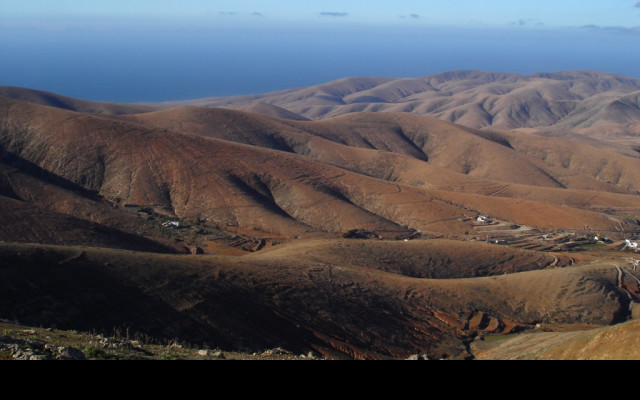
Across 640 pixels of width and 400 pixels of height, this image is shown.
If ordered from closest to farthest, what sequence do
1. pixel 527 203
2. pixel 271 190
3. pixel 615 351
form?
pixel 615 351 < pixel 271 190 < pixel 527 203

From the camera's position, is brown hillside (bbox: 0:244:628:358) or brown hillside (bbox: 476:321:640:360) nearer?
brown hillside (bbox: 476:321:640:360)

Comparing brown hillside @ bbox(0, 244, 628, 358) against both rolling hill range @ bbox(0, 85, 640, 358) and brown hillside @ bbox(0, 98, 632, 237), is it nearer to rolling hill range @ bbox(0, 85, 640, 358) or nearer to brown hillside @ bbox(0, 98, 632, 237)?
rolling hill range @ bbox(0, 85, 640, 358)

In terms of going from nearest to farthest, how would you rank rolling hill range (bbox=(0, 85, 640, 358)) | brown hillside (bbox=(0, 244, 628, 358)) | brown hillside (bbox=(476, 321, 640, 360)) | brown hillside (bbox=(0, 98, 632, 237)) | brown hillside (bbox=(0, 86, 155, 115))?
1. brown hillside (bbox=(476, 321, 640, 360))
2. brown hillside (bbox=(0, 244, 628, 358))
3. rolling hill range (bbox=(0, 85, 640, 358))
4. brown hillside (bbox=(0, 98, 632, 237))
5. brown hillside (bbox=(0, 86, 155, 115))

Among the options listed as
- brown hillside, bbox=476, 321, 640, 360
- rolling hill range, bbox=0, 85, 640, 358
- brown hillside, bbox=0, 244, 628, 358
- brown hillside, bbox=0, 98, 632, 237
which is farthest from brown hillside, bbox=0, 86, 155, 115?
brown hillside, bbox=476, 321, 640, 360

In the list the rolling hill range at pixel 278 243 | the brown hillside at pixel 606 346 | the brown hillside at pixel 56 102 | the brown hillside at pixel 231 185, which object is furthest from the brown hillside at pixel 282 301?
the brown hillside at pixel 56 102

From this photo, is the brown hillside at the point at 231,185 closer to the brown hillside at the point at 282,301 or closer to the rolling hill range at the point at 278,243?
the rolling hill range at the point at 278,243
